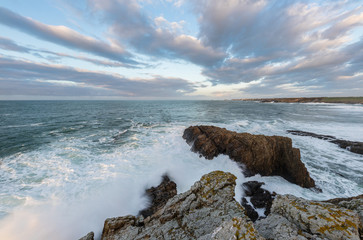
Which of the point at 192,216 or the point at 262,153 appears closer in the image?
the point at 192,216

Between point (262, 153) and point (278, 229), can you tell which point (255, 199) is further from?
point (278, 229)

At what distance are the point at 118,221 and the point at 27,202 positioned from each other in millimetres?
8483

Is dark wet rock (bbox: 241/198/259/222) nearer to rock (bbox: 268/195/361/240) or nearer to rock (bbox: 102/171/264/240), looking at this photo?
rock (bbox: 102/171/264/240)

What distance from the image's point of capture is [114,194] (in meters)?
11.1

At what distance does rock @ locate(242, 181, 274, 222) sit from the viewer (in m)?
9.77

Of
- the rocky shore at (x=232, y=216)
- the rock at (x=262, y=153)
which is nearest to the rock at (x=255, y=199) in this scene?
the rocky shore at (x=232, y=216)

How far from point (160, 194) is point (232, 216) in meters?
6.96

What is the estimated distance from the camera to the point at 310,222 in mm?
4484

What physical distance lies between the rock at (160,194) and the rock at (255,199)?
18.6ft

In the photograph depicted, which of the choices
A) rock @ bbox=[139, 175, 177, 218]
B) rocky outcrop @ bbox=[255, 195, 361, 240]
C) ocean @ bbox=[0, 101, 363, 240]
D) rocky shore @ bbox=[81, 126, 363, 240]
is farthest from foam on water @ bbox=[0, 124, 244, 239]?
rocky outcrop @ bbox=[255, 195, 361, 240]

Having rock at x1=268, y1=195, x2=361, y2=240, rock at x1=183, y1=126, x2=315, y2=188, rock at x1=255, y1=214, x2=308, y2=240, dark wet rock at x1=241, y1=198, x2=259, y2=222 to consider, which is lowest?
dark wet rock at x1=241, y1=198, x2=259, y2=222

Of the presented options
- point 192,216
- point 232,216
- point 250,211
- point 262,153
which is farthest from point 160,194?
point 262,153

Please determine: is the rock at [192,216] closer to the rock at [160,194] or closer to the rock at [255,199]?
the rock at [160,194]

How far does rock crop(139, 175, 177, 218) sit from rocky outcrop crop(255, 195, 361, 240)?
721 centimetres
